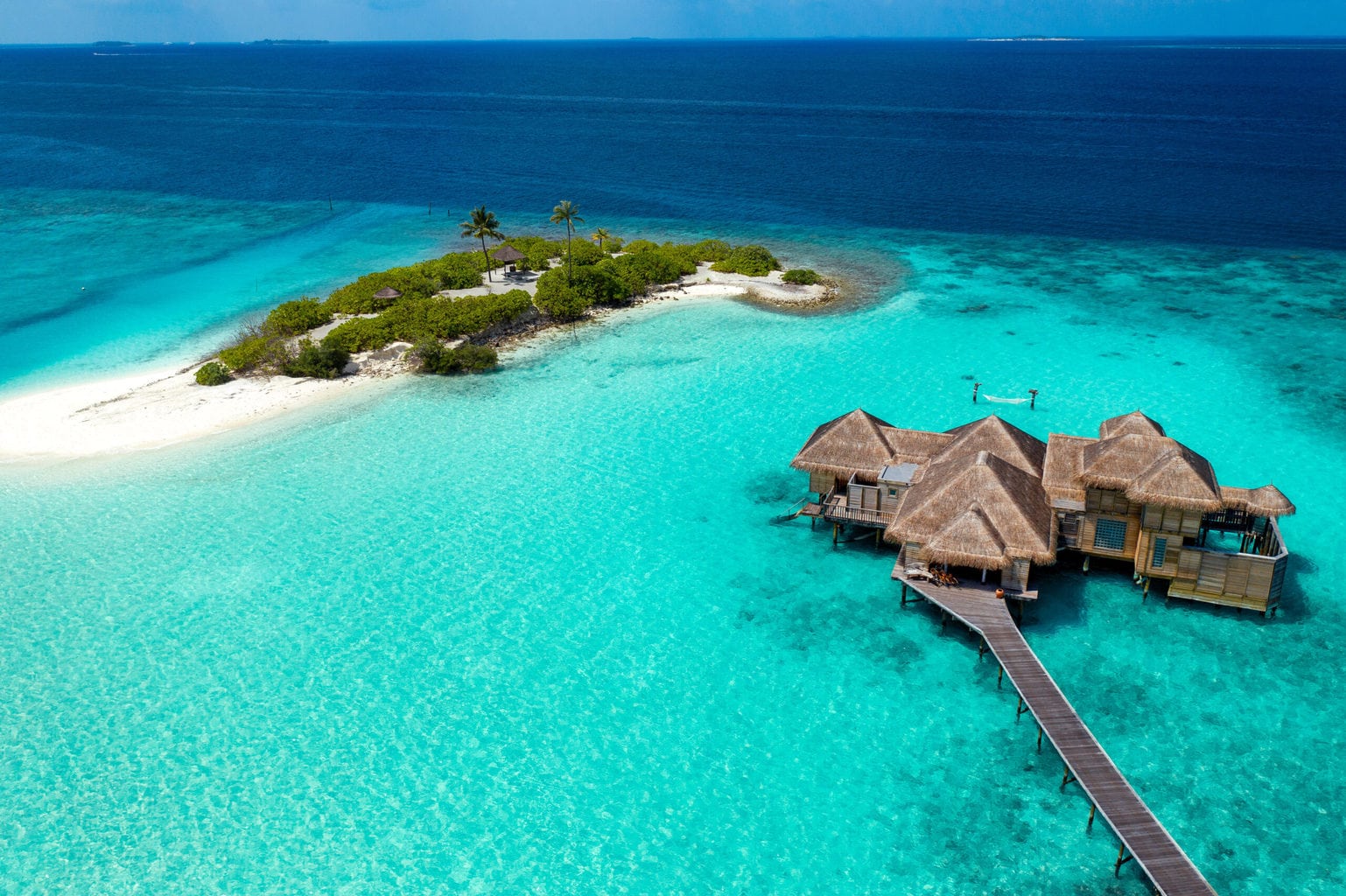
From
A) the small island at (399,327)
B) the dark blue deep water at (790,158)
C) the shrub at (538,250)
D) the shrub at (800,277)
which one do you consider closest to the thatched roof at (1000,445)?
the small island at (399,327)

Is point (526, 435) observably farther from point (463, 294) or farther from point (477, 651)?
point (463, 294)

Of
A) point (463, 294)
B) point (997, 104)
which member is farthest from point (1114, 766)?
point (997, 104)

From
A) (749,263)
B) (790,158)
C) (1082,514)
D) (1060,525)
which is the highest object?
(790,158)

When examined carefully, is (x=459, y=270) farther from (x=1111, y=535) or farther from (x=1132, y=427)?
(x=1111, y=535)

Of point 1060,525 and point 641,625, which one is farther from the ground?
point 1060,525

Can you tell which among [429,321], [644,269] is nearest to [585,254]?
[644,269]

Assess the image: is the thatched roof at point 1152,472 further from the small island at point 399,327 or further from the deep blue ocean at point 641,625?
the small island at point 399,327

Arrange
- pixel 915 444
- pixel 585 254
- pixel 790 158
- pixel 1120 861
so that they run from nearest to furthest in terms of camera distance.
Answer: pixel 1120 861, pixel 915 444, pixel 585 254, pixel 790 158
